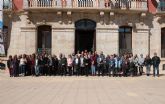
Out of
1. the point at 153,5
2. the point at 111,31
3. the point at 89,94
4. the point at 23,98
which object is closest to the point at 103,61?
the point at 111,31

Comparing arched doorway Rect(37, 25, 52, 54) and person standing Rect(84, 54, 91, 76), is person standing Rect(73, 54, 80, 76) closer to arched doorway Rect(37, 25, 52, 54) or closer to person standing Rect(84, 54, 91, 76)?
person standing Rect(84, 54, 91, 76)

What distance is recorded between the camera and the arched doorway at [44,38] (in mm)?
36031

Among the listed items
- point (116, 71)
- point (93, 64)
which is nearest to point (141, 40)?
point (116, 71)

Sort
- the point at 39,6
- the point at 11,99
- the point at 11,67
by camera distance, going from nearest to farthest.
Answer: the point at 11,99, the point at 11,67, the point at 39,6

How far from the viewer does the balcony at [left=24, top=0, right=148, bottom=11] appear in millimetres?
34875

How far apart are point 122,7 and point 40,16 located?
6197 mm

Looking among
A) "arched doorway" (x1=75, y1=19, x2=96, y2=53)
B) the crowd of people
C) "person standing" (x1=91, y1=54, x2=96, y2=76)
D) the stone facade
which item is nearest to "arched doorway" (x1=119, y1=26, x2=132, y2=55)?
the stone facade

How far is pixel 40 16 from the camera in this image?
35469 millimetres

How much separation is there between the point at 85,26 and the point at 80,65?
6102mm

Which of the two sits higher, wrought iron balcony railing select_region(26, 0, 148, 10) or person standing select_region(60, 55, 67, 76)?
wrought iron balcony railing select_region(26, 0, 148, 10)

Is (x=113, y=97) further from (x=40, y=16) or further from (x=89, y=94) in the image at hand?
(x=40, y=16)

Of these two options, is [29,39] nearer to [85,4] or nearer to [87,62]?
[85,4]

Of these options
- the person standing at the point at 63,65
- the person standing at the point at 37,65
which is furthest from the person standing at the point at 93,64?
the person standing at the point at 37,65

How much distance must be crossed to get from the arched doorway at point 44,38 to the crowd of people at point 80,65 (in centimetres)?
474
